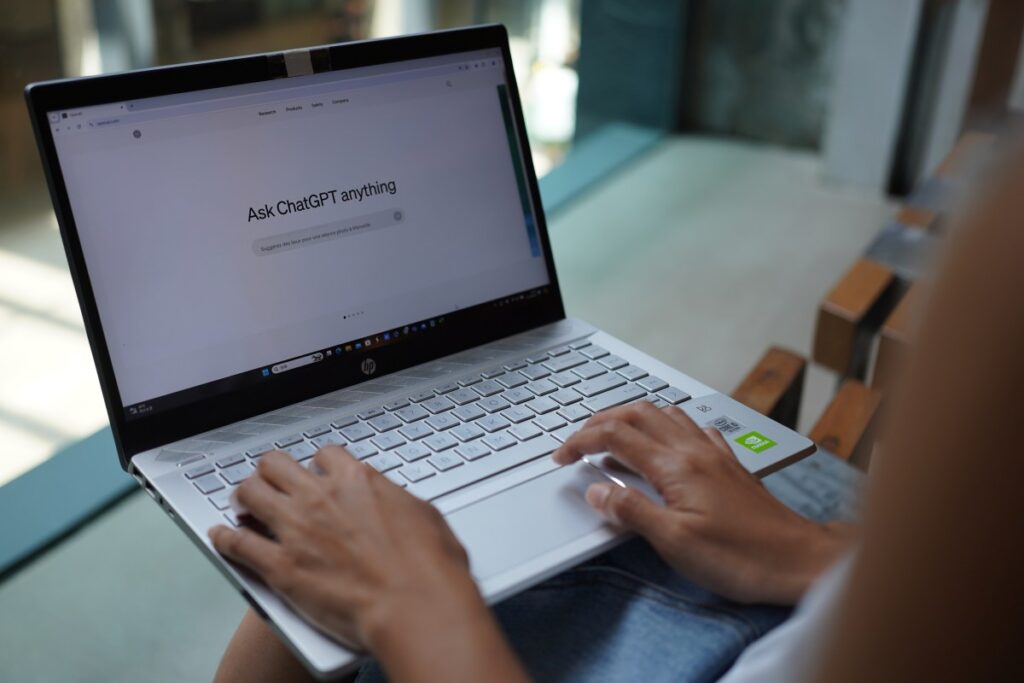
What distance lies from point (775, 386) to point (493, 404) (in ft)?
1.33

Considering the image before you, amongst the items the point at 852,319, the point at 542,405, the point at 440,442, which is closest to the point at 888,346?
the point at 852,319

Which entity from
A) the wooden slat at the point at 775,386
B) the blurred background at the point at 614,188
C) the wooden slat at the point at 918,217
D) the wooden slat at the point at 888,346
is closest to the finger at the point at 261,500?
the blurred background at the point at 614,188

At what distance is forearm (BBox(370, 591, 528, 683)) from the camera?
47 centimetres

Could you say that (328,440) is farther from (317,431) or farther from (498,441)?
(498,441)

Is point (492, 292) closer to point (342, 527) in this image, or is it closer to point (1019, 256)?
point (342, 527)

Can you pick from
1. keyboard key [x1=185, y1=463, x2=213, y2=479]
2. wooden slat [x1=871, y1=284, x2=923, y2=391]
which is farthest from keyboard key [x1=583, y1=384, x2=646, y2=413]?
wooden slat [x1=871, y1=284, x2=923, y2=391]

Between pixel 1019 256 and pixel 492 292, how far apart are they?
0.62 meters

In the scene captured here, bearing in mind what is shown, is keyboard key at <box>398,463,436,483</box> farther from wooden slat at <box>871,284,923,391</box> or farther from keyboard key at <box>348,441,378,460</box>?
wooden slat at <box>871,284,923,391</box>

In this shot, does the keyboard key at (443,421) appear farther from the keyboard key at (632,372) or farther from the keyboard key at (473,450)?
the keyboard key at (632,372)

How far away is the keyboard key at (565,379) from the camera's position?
83 cm

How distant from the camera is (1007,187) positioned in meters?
0.30

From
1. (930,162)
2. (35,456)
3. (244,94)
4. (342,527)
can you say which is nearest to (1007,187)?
(342,527)

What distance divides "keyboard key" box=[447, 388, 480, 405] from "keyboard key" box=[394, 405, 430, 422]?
33 millimetres

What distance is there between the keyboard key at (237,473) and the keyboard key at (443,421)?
149mm
